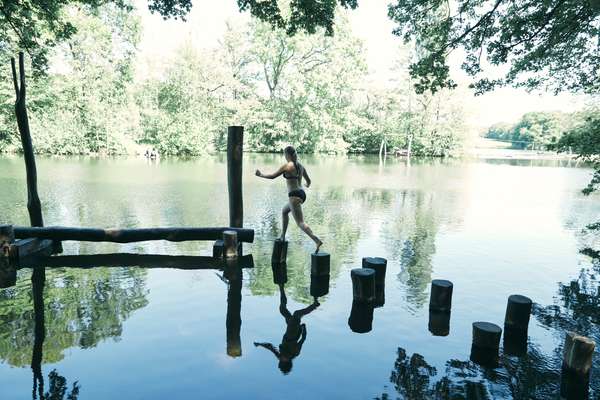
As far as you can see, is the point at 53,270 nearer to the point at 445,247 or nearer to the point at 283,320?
the point at 283,320

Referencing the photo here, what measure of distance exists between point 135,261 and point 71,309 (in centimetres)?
279

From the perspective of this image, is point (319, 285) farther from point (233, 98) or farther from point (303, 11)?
point (233, 98)

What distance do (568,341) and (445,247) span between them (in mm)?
6335

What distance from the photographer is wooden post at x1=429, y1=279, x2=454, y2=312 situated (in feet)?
20.7

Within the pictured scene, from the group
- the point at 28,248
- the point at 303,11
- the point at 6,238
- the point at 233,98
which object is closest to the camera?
the point at 6,238

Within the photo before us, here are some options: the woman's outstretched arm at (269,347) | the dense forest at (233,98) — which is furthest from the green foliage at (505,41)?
the dense forest at (233,98)

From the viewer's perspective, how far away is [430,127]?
5472 cm

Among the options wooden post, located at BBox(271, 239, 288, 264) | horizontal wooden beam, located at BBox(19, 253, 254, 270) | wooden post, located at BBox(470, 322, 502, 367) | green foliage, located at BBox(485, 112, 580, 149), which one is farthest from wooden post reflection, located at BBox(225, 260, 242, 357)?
green foliage, located at BBox(485, 112, 580, 149)

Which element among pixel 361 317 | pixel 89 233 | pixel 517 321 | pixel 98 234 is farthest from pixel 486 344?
pixel 89 233

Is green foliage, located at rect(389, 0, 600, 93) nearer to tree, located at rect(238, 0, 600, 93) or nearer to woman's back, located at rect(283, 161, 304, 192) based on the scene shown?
tree, located at rect(238, 0, 600, 93)

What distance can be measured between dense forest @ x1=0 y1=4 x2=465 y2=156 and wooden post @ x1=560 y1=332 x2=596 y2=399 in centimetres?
3913

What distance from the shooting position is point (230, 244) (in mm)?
9289

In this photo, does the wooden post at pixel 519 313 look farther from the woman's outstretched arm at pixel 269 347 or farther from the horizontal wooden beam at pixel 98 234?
the horizontal wooden beam at pixel 98 234

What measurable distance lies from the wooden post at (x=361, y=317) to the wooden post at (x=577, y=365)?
232 cm
